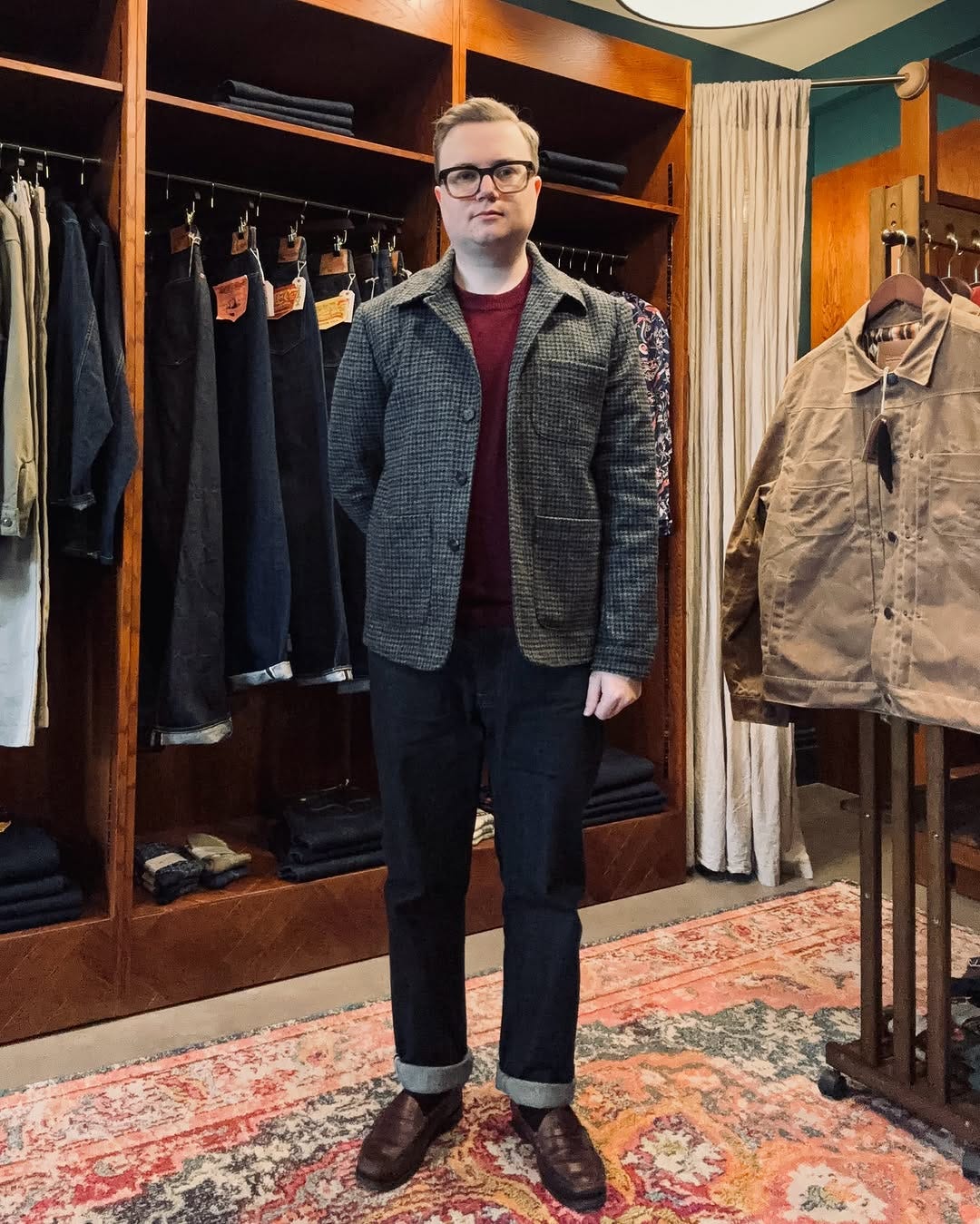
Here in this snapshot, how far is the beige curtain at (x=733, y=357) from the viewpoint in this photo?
2875 millimetres

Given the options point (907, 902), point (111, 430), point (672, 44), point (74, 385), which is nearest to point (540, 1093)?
point (907, 902)

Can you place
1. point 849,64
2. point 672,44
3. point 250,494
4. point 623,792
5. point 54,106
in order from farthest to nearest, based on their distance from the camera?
point 849,64, point 672,44, point 623,792, point 250,494, point 54,106

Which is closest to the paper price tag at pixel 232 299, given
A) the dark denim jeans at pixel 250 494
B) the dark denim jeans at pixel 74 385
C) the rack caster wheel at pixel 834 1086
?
the dark denim jeans at pixel 250 494

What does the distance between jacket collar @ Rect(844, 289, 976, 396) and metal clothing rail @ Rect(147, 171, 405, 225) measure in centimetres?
135

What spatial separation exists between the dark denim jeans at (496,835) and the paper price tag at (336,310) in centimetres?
114

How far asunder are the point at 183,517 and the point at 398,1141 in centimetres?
129

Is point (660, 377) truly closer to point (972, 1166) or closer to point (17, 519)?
point (17, 519)

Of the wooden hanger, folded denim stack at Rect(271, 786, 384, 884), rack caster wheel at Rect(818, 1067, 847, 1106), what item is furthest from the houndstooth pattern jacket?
folded denim stack at Rect(271, 786, 384, 884)

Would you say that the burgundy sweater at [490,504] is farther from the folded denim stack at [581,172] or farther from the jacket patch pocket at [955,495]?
the folded denim stack at [581,172]

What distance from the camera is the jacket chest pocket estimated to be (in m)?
1.45

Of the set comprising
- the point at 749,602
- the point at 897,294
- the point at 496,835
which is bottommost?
the point at 496,835

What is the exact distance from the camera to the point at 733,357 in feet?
9.49

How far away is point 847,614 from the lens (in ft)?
5.51

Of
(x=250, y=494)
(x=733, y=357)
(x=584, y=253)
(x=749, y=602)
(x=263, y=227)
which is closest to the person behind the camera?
(x=749, y=602)
